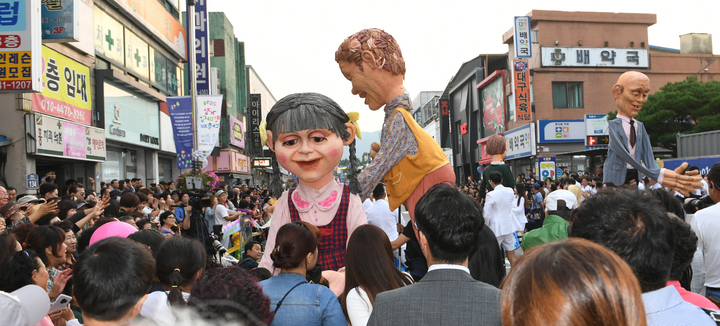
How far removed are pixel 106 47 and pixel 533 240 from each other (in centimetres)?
1486

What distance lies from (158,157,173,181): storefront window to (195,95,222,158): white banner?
7.50 meters

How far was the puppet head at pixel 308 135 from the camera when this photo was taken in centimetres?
356

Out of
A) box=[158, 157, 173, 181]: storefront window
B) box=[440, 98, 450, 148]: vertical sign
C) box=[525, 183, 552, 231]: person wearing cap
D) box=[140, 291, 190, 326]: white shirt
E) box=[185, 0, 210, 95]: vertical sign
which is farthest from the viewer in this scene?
box=[440, 98, 450, 148]: vertical sign

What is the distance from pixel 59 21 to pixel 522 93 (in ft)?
67.5

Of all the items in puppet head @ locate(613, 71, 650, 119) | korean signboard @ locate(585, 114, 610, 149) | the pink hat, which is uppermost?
korean signboard @ locate(585, 114, 610, 149)

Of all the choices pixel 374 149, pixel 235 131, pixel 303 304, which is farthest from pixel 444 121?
pixel 303 304

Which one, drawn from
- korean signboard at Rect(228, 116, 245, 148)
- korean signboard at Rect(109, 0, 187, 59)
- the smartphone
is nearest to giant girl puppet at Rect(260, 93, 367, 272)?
the smartphone

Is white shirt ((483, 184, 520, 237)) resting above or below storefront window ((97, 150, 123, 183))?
below

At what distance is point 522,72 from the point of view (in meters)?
24.8

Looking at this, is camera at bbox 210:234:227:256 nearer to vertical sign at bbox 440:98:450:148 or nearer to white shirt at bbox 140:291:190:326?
white shirt at bbox 140:291:190:326

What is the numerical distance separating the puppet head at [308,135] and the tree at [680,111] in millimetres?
22010

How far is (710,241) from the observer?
334 centimetres

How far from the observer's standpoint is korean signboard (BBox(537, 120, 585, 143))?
25.2 m

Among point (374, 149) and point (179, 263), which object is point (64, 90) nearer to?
point (374, 149)
